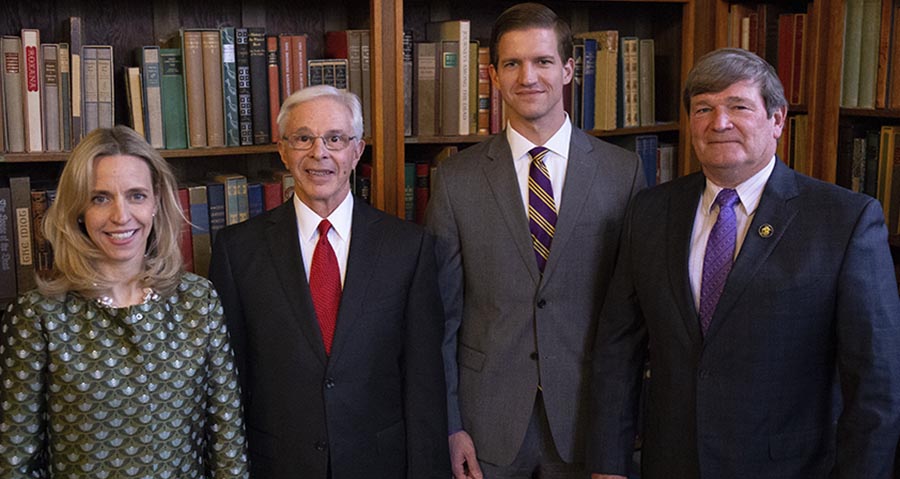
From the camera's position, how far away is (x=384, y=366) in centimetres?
212

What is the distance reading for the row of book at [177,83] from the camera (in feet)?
7.80

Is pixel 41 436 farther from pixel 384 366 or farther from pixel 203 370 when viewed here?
pixel 384 366

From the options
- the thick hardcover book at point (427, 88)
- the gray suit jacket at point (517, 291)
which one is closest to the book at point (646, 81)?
the thick hardcover book at point (427, 88)

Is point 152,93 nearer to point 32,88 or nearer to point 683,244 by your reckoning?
point 32,88

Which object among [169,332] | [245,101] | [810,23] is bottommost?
[169,332]

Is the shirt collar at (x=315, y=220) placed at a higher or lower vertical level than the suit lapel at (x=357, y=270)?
higher

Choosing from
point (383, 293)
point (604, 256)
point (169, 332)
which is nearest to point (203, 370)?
point (169, 332)

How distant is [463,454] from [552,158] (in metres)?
0.76

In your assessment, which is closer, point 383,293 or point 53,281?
point 53,281

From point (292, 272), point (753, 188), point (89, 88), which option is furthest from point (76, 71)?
point (753, 188)

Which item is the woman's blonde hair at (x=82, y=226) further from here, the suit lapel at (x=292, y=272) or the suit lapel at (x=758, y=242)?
the suit lapel at (x=758, y=242)

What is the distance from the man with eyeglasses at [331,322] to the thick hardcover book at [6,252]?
2.24 ft

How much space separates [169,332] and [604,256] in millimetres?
1016

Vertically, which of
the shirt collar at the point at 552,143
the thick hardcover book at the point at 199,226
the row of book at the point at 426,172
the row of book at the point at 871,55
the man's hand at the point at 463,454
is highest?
the row of book at the point at 871,55
